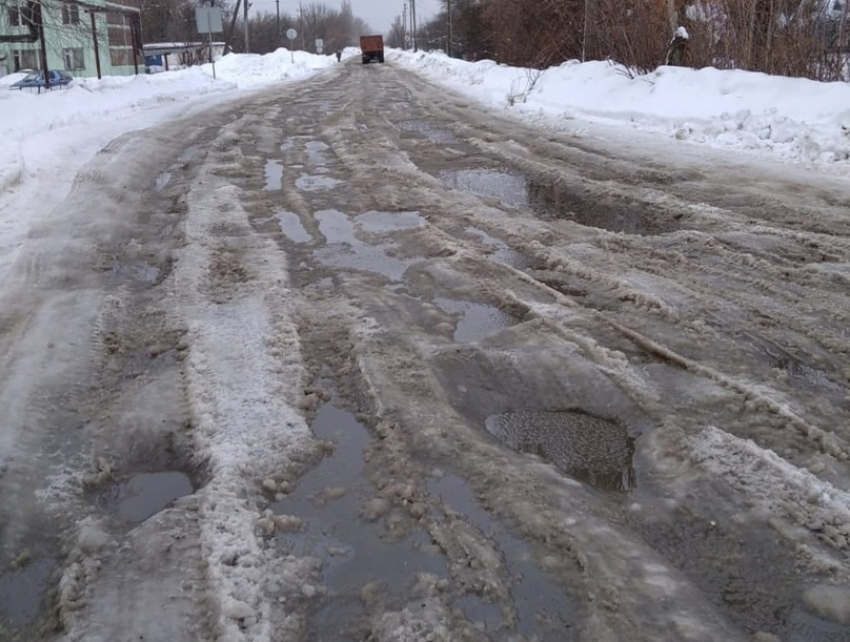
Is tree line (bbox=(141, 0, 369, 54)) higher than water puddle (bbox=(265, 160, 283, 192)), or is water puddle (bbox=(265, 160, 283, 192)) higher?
tree line (bbox=(141, 0, 369, 54))

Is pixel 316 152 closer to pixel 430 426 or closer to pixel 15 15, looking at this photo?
pixel 430 426

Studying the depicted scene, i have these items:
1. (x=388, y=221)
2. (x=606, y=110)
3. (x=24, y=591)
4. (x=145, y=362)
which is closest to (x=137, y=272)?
(x=145, y=362)

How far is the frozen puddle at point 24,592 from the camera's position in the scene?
256 cm

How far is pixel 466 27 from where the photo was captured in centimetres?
4509

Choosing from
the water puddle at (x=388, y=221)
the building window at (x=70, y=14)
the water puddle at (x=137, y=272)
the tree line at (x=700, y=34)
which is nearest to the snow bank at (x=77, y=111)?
the building window at (x=70, y=14)

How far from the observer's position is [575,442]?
12.0 feet

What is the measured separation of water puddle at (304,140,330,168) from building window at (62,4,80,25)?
7.97 meters

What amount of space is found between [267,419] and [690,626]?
2.18 meters

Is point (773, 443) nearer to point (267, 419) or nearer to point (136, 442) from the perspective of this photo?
point (267, 419)

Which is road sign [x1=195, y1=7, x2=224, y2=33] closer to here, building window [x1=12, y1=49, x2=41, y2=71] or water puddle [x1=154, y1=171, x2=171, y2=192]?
water puddle [x1=154, y1=171, x2=171, y2=192]

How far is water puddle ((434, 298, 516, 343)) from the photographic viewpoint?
483 cm

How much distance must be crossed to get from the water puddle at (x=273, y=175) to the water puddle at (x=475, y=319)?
436 centimetres

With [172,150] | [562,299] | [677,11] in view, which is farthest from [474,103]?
[562,299]

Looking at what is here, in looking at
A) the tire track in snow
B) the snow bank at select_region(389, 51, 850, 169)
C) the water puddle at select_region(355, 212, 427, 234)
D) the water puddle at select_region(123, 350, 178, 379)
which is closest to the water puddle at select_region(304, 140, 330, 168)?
the water puddle at select_region(355, 212, 427, 234)
